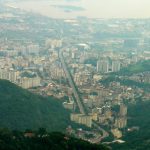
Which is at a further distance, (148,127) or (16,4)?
(16,4)

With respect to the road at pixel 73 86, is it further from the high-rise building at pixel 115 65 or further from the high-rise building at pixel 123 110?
the high-rise building at pixel 115 65

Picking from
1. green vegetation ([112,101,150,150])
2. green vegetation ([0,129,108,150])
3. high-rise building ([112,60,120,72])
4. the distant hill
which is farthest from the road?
green vegetation ([0,129,108,150])

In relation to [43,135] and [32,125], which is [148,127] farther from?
[43,135]

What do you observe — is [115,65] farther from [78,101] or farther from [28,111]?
[28,111]

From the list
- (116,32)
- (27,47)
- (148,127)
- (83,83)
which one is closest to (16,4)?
(116,32)

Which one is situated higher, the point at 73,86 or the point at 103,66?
the point at 103,66

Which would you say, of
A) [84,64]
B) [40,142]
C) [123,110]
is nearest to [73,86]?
[123,110]
